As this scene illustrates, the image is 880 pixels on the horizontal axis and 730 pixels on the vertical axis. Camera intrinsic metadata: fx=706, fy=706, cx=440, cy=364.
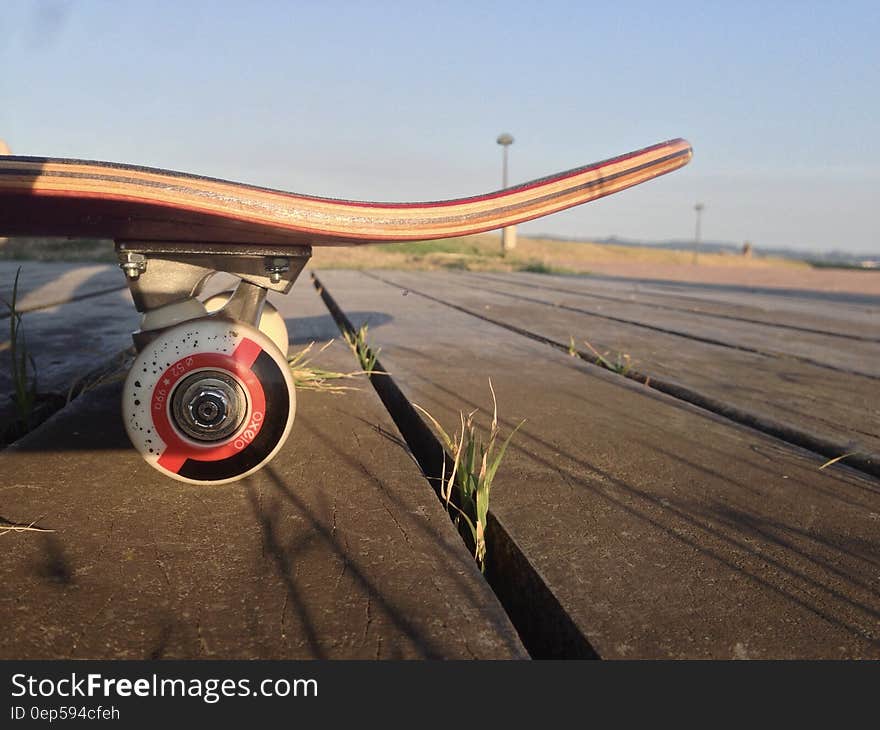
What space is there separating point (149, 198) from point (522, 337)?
253 centimetres

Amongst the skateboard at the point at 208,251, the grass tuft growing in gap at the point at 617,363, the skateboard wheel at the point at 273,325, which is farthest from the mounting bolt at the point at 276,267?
the grass tuft growing in gap at the point at 617,363

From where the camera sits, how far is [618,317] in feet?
16.3

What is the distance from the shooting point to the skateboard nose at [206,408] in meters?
1.23

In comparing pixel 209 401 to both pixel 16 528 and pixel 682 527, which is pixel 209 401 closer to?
pixel 16 528

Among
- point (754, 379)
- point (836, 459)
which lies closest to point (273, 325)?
point (836, 459)

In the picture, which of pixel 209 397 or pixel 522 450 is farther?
pixel 522 450

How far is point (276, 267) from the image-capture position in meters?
1.54

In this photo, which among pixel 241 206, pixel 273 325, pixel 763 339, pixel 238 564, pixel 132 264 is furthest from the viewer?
pixel 763 339

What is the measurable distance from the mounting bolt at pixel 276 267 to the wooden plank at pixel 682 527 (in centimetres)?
53

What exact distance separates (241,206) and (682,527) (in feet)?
3.15

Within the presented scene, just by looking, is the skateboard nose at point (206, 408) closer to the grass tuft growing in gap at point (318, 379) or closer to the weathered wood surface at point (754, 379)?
the grass tuft growing in gap at point (318, 379)

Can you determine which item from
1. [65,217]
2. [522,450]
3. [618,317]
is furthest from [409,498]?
[618,317]

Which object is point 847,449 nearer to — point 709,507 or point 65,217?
point 709,507
